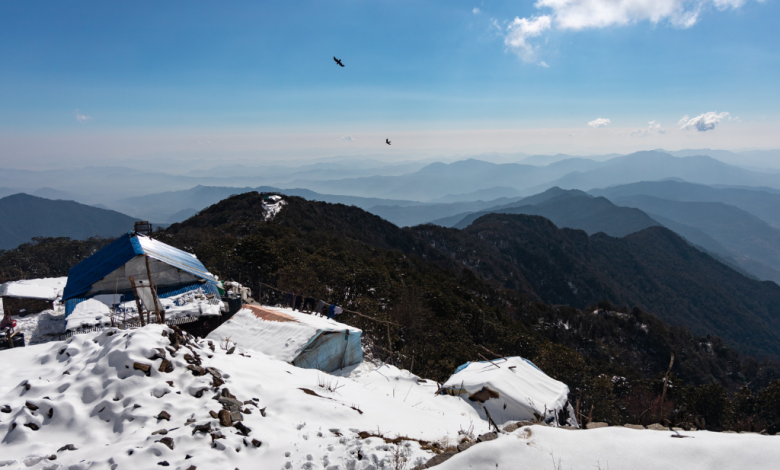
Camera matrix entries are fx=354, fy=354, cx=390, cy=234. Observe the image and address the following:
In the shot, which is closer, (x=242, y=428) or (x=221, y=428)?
(x=221, y=428)

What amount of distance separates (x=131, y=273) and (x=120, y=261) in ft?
1.74

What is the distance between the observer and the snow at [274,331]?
10.6 m

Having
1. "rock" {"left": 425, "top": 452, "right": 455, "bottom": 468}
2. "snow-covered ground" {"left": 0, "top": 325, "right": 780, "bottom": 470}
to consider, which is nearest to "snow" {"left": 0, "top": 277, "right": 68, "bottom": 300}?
"snow-covered ground" {"left": 0, "top": 325, "right": 780, "bottom": 470}

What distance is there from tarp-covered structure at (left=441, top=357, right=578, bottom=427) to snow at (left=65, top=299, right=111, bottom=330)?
11.3 metres

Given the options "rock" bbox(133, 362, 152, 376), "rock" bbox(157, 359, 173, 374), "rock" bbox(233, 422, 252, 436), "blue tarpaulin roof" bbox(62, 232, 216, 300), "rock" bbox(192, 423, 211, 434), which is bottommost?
"rock" bbox(233, 422, 252, 436)

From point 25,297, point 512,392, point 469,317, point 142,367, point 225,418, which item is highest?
point 142,367

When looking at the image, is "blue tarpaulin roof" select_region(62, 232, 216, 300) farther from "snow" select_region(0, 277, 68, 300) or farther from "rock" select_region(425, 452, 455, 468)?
"rock" select_region(425, 452, 455, 468)

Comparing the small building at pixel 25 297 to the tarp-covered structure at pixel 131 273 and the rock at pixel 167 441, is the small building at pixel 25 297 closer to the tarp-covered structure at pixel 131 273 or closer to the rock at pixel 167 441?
the tarp-covered structure at pixel 131 273

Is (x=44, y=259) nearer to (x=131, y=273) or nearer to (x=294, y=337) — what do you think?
(x=131, y=273)

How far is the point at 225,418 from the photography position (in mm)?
5906

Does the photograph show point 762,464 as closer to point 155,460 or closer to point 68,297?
point 155,460

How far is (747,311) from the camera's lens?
104 m

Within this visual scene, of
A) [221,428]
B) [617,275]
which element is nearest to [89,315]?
[221,428]

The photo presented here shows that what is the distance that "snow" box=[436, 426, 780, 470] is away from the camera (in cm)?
449
